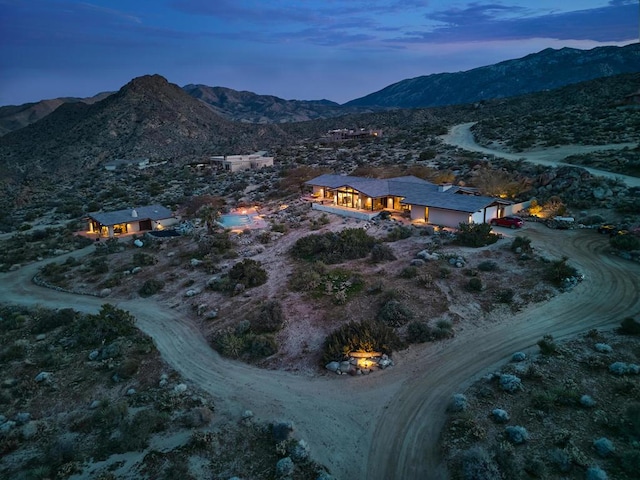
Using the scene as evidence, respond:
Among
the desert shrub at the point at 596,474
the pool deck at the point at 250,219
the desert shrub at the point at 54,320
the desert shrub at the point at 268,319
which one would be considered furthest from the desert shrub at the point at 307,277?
the desert shrub at the point at 596,474

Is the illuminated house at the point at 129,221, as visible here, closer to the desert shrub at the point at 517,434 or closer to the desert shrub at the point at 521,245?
the desert shrub at the point at 521,245

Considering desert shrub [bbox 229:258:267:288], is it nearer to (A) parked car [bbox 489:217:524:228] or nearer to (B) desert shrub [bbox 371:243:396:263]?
(B) desert shrub [bbox 371:243:396:263]

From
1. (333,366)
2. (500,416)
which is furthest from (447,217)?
(500,416)

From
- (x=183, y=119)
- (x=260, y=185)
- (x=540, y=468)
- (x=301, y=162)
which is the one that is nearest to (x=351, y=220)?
(x=260, y=185)

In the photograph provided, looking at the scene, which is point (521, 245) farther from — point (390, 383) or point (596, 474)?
point (596, 474)

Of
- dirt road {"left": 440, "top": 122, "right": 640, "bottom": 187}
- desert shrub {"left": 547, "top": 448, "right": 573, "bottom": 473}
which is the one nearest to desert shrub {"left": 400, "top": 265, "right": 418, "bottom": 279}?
desert shrub {"left": 547, "top": 448, "right": 573, "bottom": 473}

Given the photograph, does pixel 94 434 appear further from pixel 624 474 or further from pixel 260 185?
pixel 260 185
